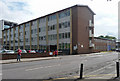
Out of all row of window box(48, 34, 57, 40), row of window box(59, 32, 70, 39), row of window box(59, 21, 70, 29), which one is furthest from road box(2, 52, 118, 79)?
row of window box(48, 34, 57, 40)

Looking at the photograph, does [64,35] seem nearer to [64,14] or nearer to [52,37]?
[52,37]

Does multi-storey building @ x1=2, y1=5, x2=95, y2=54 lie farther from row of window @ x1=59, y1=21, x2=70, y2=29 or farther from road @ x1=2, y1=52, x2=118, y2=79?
road @ x1=2, y1=52, x2=118, y2=79

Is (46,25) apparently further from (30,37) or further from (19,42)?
(19,42)

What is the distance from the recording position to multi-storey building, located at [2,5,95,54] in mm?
39938

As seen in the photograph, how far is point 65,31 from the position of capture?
1651 inches

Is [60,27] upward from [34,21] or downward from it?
downward

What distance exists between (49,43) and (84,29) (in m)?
14.1

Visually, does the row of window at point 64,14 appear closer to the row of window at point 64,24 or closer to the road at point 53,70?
the row of window at point 64,24

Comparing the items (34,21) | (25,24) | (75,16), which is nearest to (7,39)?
(25,24)

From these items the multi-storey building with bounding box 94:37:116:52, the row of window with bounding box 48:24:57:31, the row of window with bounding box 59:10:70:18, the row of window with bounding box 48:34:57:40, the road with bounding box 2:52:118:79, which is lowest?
the road with bounding box 2:52:118:79

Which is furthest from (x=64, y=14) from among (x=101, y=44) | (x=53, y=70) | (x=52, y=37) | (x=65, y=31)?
(x=53, y=70)

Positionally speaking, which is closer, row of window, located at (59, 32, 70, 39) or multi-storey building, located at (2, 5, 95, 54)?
multi-storey building, located at (2, 5, 95, 54)

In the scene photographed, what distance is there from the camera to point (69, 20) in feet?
134

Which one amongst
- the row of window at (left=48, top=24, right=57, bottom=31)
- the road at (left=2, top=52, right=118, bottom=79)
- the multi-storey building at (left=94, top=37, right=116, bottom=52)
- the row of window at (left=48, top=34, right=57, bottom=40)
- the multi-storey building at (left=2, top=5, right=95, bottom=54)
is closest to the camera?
the road at (left=2, top=52, right=118, bottom=79)
